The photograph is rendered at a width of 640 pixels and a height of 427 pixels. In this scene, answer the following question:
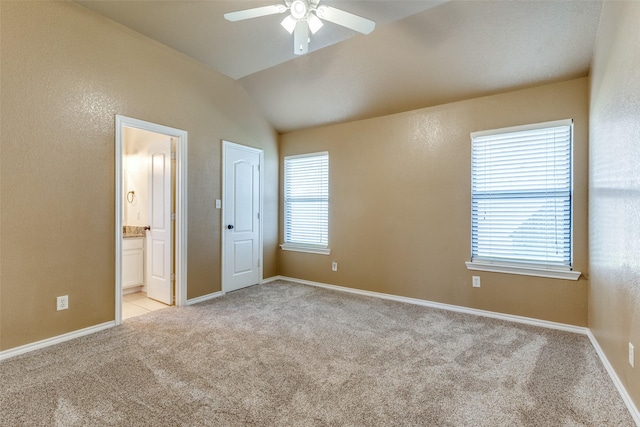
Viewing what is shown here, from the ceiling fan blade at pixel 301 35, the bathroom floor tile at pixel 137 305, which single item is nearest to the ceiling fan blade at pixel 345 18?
the ceiling fan blade at pixel 301 35

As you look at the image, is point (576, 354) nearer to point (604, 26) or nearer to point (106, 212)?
point (604, 26)

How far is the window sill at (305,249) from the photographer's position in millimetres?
4789

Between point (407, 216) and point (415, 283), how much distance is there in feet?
Result: 2.86

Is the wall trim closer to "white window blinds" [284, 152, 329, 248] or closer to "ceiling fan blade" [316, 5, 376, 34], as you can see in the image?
"ceiling fan blade" [316, 5, 376, 34]

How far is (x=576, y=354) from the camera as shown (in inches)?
99.9

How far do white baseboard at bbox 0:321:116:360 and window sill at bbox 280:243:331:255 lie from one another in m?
2.64

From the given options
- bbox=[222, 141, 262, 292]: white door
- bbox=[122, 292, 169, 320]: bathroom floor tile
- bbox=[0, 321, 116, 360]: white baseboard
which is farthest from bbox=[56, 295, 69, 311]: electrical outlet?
bbox=[222, 141, 262, 292]: white door

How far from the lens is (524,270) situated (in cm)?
326

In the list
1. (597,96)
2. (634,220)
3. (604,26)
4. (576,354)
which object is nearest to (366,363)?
(576,354)

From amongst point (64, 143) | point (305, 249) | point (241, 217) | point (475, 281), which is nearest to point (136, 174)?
point (241, 217)

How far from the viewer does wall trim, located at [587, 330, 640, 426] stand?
1755 millimetres

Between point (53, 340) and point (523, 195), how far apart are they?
15.7ft

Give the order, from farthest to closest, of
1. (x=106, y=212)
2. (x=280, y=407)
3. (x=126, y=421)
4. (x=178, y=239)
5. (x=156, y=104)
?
(x=178, y=239) → (x=156, y=104) → (x=106, y=212) → (x=280, y=407) → (x=126, y=421)

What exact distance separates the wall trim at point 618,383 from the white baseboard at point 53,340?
163 inches
